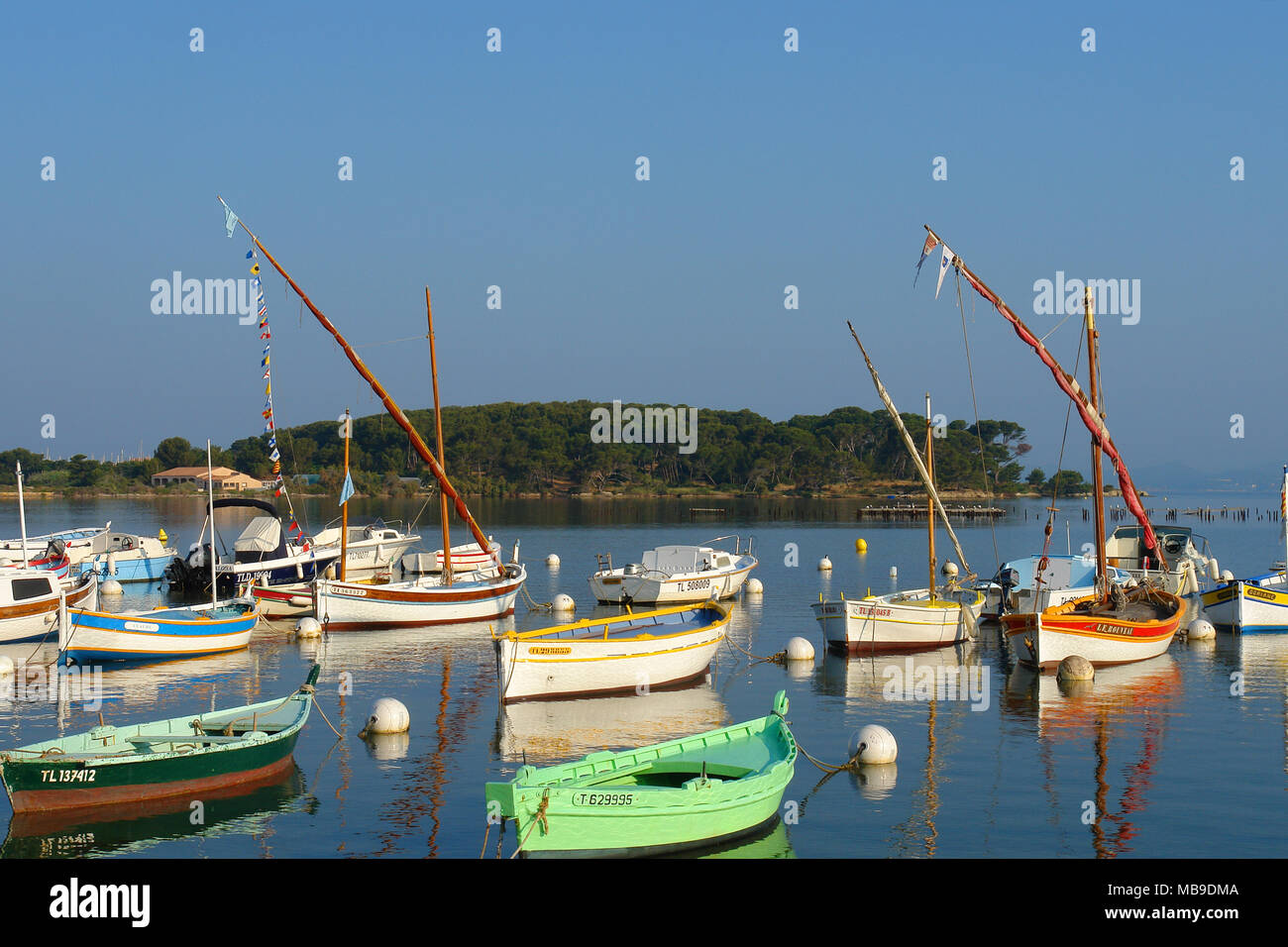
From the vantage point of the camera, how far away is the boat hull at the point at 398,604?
41341mm

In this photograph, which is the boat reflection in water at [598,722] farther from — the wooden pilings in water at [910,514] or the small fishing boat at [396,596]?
the wooden pilings in water at [910,514]

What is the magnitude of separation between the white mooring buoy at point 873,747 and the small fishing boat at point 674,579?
24473 mm

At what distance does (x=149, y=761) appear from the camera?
19656 mm

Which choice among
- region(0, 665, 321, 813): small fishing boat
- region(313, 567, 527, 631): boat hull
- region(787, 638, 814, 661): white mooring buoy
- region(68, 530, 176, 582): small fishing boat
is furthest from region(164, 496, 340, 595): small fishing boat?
region(0, 665, 321, 813): small fishing boat

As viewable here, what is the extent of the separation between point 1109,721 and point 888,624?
958cm

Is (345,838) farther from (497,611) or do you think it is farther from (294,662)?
(497,611)

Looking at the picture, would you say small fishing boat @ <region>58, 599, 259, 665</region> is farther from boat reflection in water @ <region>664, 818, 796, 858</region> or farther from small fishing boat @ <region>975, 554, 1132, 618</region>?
small fishing boat @ <region>975, 554, 1132, 618</region>

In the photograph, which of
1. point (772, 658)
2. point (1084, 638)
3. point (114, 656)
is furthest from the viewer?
point (772, 658)

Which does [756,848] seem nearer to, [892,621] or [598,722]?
[598,722]

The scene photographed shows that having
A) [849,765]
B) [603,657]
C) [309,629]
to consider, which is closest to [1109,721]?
[849,765]

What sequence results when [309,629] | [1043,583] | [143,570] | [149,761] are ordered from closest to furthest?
[149,761] → [309,629] → [1043,583] → [143,570]

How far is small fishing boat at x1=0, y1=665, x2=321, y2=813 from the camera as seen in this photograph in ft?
62.6

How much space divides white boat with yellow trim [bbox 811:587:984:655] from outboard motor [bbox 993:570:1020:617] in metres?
3.61
